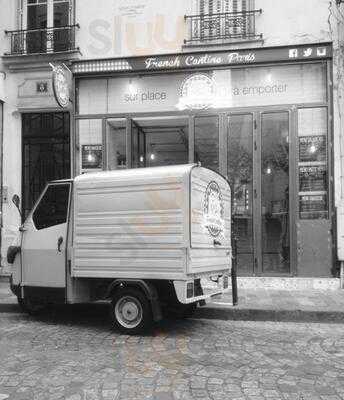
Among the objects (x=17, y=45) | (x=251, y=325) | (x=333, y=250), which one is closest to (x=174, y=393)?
(x=251, y=325)

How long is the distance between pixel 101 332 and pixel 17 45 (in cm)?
734

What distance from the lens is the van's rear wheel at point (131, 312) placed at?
676 cm

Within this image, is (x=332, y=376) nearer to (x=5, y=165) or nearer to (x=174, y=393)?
(x=174, y=393)

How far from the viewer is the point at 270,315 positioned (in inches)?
310

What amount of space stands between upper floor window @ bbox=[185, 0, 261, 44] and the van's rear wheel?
Result: 6.00 metres

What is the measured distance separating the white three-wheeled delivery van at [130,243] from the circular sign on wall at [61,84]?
321cm

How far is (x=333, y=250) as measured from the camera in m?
10.0

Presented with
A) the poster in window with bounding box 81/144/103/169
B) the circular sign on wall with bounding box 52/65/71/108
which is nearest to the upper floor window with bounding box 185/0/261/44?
the circular sign on wall with bounding box 52/65/71/108

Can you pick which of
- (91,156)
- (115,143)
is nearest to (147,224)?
(115,143)

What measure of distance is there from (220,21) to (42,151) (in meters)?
4.73

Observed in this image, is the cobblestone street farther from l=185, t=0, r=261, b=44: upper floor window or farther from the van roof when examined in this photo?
l=185, t=0, r=261, b=44: upper floor window

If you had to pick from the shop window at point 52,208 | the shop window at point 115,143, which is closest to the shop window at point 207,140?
the shop window at point 115,143

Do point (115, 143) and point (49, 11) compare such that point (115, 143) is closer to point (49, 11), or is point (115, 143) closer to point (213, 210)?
point (49, 11)

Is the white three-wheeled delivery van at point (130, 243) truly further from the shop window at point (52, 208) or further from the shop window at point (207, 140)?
the shop window at point (207, 140)
